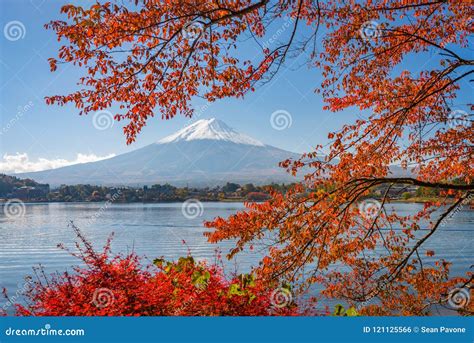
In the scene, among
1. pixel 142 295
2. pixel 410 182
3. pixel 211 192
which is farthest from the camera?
pixel 211 192

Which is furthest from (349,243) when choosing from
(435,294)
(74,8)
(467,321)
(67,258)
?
(67,258)

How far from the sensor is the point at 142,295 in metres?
6.03

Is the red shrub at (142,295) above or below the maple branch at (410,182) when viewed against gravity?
below

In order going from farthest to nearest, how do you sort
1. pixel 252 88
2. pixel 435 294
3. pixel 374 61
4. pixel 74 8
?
pixel 435 294
pixel 374 61
pixel 252 88
pixel 74 8

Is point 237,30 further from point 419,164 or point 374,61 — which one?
point 419,164

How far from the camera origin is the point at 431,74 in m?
7.72

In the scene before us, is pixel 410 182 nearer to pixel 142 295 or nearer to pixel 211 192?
pixel 142 295

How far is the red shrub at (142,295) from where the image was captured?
19.2 feet

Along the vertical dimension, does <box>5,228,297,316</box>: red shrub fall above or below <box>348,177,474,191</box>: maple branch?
below

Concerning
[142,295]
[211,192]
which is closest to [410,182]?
[142,295]

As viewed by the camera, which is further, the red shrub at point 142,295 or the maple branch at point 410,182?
the maple branch at point 410,182

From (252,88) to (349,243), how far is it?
290 cm

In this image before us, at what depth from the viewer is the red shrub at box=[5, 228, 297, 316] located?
19.2ft

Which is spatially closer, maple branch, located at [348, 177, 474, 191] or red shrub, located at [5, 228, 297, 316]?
red shrub, located at [5, 228, 297, 316]
